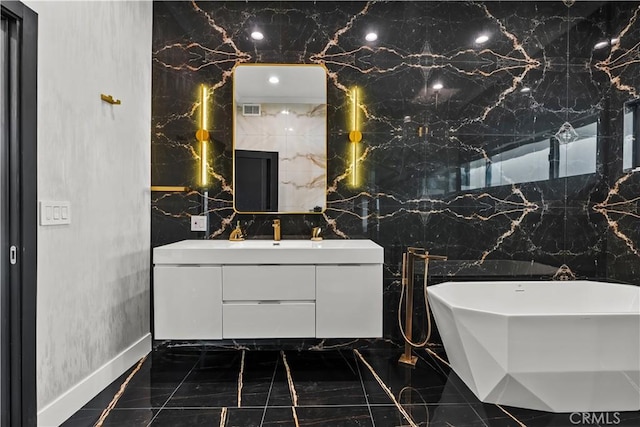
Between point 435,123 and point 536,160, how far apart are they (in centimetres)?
80

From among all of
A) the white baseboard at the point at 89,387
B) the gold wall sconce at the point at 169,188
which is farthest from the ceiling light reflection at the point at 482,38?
the white baseboard at the point at 89,387

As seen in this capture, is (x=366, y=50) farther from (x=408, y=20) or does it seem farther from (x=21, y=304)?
(x=21, y=304)

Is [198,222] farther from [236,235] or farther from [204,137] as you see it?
[204,137]

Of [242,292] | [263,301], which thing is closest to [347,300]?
[263,301]

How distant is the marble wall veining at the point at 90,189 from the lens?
1821mm

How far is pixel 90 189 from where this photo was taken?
7.01 feet

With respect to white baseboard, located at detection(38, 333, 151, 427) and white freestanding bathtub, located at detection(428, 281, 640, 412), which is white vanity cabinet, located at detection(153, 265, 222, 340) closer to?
white baseboard, located at detection(38, 333, 151, 427)

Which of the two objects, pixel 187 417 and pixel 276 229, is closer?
pixel 187 417

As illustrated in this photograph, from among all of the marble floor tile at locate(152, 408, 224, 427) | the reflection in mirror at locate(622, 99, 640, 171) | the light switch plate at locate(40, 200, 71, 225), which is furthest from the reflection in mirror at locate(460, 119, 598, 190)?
the light switch plate at locate(40, 200, 71, 225)

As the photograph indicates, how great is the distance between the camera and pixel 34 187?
172 cm

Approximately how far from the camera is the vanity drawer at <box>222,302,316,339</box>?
2326mm

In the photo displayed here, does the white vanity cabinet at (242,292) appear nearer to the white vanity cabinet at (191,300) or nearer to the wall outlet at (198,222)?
the white vanity cabinet at (191,300)

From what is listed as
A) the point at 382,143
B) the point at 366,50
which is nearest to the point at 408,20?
the point at 366,50

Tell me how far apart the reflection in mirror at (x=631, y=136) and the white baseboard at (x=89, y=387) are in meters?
3.55
